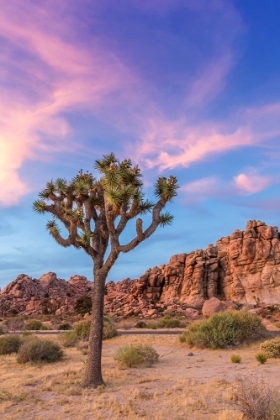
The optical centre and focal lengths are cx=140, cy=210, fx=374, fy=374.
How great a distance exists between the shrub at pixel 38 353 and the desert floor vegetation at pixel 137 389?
1.36ft

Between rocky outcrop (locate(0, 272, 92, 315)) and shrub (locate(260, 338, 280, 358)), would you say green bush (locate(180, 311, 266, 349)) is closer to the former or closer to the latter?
shrub (locate(260, 338, 280, 358))

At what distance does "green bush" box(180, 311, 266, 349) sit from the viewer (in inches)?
797

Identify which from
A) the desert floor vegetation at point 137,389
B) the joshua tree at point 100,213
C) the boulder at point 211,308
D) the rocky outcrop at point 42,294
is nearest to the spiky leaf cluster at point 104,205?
the joshua tree at point 100,213

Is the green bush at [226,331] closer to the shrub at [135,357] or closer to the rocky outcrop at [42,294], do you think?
the shrub at [135,357]

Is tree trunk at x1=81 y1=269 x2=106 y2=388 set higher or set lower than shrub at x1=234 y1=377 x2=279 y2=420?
higher

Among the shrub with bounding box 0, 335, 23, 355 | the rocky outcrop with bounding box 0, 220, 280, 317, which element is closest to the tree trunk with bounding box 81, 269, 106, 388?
the shrub with bounding box 0, 335, 23, 355

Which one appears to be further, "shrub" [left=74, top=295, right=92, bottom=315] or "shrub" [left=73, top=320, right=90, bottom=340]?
"shrub" [left=74, top=295, right=92, bottom=315]

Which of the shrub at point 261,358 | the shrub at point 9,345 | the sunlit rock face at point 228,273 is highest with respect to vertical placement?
the sunlit rock face at point 228,273

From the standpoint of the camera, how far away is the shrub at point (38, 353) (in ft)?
55.7

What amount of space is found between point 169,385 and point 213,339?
9.19 metres

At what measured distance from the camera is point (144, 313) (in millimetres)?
57125

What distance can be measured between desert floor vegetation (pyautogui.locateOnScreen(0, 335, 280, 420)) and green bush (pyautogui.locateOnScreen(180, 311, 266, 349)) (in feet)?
6.89

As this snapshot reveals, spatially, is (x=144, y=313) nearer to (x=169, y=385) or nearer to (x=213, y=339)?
(x=213, y=339)

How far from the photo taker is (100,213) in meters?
13.4
